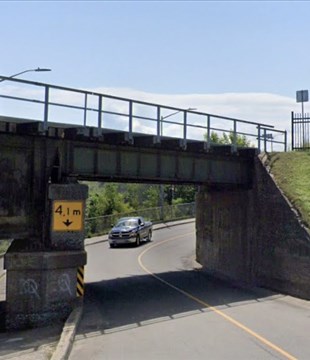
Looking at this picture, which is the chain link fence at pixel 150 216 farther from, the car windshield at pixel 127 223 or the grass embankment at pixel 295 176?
the grass embankment at pixel 295 176

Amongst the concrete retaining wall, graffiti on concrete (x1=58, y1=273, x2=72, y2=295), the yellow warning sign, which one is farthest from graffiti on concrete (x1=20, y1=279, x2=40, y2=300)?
the concrete retaining wall

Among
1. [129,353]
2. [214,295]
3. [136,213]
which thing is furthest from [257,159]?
[136,213]

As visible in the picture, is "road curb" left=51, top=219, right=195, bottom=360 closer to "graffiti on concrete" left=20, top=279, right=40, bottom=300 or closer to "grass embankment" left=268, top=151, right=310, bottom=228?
"graffiti on concrete" left=20, top=279, right=40, bottom=300

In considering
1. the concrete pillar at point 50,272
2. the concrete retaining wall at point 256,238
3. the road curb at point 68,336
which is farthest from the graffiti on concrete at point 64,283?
the concrete retaining wall at point 256,238

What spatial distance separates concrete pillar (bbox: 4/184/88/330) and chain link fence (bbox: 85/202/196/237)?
99.6 ft

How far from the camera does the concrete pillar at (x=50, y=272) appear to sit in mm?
14789

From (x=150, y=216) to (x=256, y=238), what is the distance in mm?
32102

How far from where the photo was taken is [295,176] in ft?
70.8

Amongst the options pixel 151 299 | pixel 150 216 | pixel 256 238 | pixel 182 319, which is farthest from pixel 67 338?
pixel 150 216

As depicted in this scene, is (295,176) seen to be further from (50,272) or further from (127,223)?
(127,223)

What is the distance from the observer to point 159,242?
39438 mm

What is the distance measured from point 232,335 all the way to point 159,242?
27891 mm

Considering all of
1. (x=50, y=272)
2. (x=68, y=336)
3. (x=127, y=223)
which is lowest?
(x=68, y=336)

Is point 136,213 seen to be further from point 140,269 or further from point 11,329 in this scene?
point 11,329
